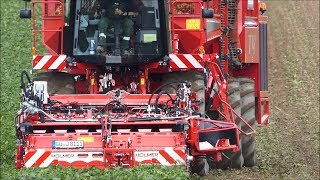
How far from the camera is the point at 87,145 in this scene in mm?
10438

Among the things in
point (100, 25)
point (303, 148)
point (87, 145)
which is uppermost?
point (100, 25)

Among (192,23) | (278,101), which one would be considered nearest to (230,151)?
(192,23)

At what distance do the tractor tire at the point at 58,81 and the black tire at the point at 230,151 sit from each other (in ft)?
7.86

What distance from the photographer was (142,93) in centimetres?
1219

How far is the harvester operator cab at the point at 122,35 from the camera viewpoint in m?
12.1

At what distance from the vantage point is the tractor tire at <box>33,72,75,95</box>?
1262 centimetres

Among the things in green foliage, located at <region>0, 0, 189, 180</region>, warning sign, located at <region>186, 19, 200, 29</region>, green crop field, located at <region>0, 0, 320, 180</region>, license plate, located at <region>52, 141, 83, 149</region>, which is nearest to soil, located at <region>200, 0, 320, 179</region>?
green crop field, located at <region>0, 0, 320, 180</region>

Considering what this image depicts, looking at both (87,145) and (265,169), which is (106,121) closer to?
(87,145)

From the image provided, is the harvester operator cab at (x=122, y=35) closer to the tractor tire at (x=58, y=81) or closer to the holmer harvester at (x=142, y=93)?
the holmer harvester at (x=142, y=93)

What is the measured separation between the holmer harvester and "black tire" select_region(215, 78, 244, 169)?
0.01 m

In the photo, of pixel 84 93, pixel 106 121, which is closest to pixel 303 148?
pixel 84 93

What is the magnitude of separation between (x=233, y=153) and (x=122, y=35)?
259cm

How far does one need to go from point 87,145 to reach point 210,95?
2.97 metres

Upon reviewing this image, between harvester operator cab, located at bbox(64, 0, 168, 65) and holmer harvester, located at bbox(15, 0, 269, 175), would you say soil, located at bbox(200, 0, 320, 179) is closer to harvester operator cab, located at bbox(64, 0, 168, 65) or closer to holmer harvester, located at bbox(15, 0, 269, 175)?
holmer harvester, located at bbox(15, 0, 269, 175)
